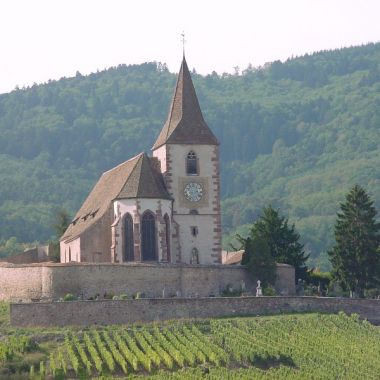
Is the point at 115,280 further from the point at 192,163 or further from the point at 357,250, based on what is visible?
the point at 357,250

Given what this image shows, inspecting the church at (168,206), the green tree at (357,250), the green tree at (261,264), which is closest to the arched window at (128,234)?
the church at (168,206)

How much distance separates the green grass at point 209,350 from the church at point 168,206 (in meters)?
10.9

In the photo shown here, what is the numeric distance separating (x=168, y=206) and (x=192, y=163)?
3.61 meters

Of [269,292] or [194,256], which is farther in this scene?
[194,256]

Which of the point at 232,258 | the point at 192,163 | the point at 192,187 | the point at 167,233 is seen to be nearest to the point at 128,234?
the point at 167,233

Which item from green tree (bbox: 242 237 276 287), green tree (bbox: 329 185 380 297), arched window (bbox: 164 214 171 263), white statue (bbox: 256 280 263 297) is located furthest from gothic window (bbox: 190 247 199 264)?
green tree (bbox: 329 185 380 297)

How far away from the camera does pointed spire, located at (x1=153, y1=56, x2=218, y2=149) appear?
98000 mm

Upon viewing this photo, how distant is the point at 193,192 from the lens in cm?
9756

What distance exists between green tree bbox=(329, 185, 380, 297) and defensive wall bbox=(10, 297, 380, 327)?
4736 millimetres

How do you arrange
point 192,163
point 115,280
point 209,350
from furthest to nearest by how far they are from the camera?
point 192,163 < point 115,280 < point 209,350

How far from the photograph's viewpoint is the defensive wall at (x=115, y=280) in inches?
3474

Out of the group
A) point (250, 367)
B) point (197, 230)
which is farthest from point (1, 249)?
point (250, 367)

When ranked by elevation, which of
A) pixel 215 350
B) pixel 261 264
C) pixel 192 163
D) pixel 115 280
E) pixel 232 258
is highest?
pixel 192 163

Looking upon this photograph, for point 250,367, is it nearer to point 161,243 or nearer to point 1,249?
point 161,243
